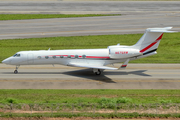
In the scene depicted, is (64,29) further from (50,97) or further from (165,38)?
(50,97)

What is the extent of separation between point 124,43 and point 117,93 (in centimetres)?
2320

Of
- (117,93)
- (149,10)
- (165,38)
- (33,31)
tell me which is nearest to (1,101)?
(117,93)

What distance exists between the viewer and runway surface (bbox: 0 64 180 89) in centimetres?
3447

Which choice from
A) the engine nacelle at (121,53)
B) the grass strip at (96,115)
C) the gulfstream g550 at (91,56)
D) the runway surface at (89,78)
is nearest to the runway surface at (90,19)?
the runway surface at (89,78)

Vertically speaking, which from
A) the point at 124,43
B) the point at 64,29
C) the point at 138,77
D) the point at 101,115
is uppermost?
the point at 64,29

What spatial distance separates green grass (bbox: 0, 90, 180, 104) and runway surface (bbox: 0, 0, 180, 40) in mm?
27459

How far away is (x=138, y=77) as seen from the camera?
37.7m

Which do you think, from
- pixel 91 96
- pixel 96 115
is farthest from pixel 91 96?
pixel 96 115

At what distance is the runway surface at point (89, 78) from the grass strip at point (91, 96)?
1910 millimetres

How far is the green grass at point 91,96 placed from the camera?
2864cm

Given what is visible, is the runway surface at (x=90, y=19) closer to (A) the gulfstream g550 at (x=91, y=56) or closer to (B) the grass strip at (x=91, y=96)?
(A) the gulfstream g550 at (x=91, y=56)

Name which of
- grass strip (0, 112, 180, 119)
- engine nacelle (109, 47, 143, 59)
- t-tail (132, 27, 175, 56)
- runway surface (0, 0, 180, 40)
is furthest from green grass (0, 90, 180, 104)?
runway surface (0, 0, 180, 40)

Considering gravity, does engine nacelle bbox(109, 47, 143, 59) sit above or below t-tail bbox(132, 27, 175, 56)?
below

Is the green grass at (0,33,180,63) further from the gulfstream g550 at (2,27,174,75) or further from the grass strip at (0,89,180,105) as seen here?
the grass strip at (0,89,180,105)
